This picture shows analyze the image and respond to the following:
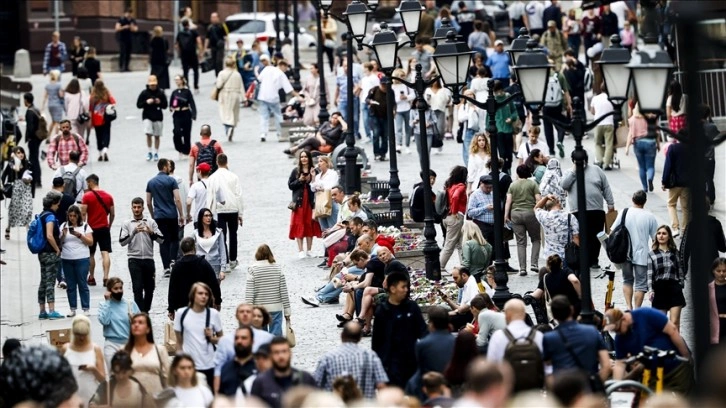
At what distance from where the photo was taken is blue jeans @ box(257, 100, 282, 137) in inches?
1415

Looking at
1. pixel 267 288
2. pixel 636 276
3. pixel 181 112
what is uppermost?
pixel 181 112

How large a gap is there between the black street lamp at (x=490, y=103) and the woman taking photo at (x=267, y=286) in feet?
6.93

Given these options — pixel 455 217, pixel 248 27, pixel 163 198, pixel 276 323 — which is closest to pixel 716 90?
pixel 455 217

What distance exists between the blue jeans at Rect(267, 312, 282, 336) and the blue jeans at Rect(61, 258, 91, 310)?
3510mm

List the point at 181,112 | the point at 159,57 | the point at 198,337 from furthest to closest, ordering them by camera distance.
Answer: the point at 159,57, the point at 181,112, the point at 198,337

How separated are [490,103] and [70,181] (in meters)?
7.59

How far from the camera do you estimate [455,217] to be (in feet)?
78.2

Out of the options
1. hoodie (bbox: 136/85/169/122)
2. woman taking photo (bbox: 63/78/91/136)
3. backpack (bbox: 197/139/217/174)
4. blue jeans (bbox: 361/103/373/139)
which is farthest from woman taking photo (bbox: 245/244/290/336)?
woman taking photo (bbox: 63/78/91/136)

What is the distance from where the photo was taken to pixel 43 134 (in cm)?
3142

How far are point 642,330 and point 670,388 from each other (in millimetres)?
609

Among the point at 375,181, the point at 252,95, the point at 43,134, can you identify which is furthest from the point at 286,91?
the point at 375,181

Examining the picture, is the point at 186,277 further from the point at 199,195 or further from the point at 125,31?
the point at 125,31

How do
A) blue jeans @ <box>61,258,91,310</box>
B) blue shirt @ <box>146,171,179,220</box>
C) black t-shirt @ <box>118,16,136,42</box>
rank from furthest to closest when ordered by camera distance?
black t-shirt @ <box>118,16,136,42</box> < blue shirt @ <box>146,171,179,220</box> < blue jeans @ <box>61,258,91,310</box>

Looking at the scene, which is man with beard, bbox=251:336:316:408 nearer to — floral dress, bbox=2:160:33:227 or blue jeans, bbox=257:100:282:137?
floral dress, bbox=2:160:33:227
